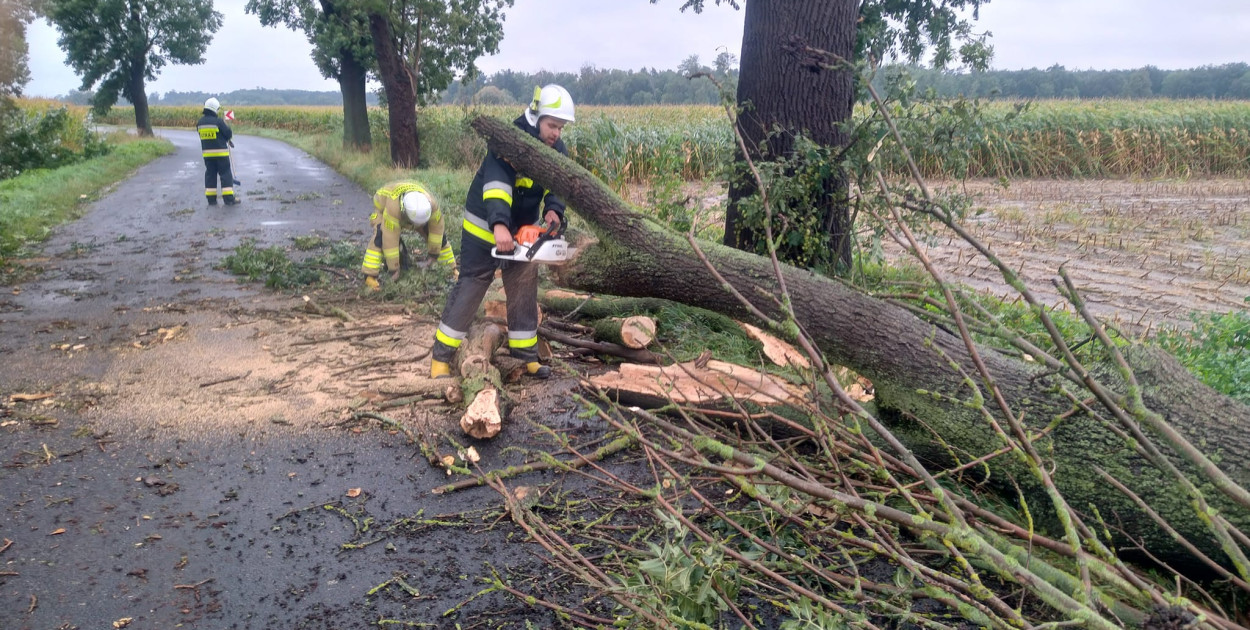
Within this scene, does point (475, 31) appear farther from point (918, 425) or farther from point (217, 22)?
point (217, 22)

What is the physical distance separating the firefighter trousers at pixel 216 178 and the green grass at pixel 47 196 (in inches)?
80.5

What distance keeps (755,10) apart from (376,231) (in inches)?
155

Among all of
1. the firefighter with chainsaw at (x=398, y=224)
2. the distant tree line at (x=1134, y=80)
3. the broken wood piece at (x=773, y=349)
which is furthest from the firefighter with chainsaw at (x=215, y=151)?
the distant tree line at (x=1134, y=80)

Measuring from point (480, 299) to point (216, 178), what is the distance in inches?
428

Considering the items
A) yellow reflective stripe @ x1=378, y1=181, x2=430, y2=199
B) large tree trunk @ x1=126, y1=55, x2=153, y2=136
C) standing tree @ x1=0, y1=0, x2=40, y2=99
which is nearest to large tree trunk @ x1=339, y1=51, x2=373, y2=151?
standing tree @ x1=0, y1=0, x2=40, y2=99

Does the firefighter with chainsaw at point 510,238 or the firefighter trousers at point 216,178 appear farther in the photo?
the firefighter trousers at point 216,178

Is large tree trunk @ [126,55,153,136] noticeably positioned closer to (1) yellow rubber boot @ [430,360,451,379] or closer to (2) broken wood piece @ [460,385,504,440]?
(1) yellow rubber boot @ [430,360,451,379]

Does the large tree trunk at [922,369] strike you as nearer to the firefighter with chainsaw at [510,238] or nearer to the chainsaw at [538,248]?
the chainsaw at [538,248]

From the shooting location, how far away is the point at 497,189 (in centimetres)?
503

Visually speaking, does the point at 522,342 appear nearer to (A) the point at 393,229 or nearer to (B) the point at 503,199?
(B) the point at 503,199

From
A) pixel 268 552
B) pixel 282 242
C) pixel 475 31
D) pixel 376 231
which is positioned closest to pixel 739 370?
pixel 268 552

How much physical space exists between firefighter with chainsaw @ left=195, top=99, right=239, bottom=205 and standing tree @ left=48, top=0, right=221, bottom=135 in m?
27.9

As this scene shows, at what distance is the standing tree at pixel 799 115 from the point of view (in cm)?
555

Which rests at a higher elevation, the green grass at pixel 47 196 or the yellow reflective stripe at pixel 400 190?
the yellow reflective stripe at pixel 400 190
